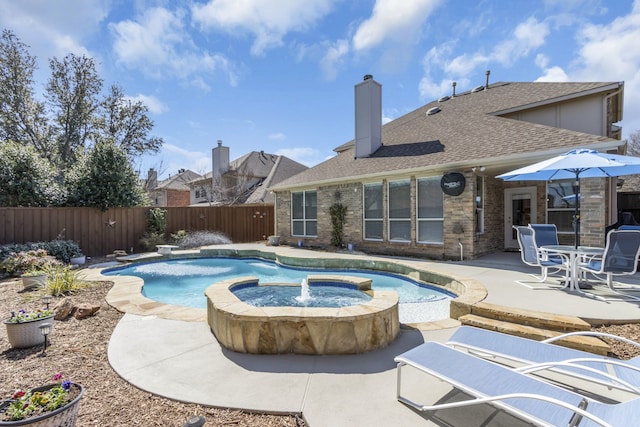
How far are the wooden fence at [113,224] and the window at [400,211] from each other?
900cm

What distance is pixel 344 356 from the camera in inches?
128

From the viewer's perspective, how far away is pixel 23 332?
3.58 meters

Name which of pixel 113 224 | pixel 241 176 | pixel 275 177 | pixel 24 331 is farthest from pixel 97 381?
pixel 241 176

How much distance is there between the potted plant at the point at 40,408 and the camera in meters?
1.85

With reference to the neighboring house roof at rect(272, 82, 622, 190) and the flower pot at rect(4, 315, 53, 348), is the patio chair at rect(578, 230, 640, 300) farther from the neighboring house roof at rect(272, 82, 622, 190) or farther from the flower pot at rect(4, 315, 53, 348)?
the flower pot at rect(4, 315, 53, 348)

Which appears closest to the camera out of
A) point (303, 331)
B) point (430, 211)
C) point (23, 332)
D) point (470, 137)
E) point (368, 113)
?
point (303, 331)

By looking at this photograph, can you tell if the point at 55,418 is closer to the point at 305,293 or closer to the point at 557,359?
the point at 557,359

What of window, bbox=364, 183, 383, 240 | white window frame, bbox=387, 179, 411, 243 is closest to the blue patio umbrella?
white window frame, bbox=387, 179, 411, 243

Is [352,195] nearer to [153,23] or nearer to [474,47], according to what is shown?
[474,47]

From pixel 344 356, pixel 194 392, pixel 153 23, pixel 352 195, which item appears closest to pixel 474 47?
pixel 352 195

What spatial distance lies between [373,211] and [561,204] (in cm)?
576

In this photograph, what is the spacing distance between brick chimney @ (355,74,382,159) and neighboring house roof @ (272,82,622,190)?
17.6 inches

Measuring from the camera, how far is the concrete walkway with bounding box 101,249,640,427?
2.28m

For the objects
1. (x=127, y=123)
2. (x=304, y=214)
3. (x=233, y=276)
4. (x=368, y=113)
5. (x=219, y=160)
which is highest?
(x=127, y=123)
